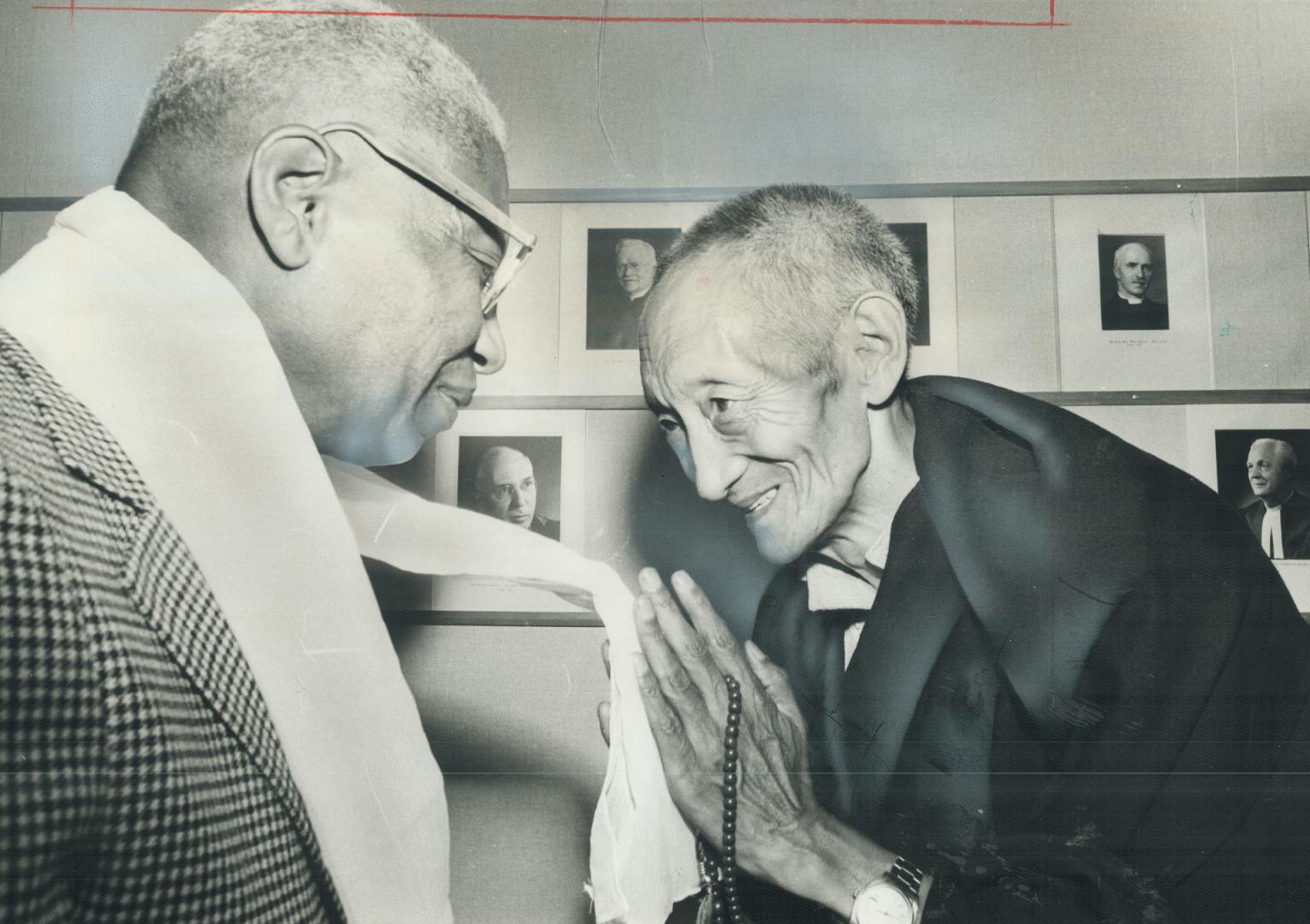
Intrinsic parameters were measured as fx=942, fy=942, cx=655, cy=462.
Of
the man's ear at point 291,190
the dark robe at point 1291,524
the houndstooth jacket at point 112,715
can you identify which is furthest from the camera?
the dark robe at point 1291,524

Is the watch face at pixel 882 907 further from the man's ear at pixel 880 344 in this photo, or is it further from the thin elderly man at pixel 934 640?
the man's ear at pixel 880 344

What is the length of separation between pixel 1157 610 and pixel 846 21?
2.32 feet

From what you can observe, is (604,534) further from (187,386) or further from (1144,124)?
(1144,124)

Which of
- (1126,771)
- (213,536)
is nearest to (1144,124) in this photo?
(1126,771)

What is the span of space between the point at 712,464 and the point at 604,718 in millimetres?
286

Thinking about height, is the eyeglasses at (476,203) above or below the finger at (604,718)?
above

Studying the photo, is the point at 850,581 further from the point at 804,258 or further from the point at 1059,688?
the point at 804,258

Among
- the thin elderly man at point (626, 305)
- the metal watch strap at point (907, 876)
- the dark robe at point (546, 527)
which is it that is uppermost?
the thin elderly man at point (626, 305)

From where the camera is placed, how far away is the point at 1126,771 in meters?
0.95

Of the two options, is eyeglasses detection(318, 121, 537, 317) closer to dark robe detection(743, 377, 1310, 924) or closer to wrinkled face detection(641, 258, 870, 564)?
wrinkled face detection(641, 258, 870, 564)

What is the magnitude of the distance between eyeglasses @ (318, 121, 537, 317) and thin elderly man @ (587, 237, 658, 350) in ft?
0.33

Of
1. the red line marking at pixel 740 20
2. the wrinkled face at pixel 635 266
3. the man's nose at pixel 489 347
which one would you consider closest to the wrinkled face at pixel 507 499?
the man's nose at pixel 489 347

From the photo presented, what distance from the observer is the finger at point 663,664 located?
95cm

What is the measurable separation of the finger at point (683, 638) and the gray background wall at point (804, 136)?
1.1 inches
